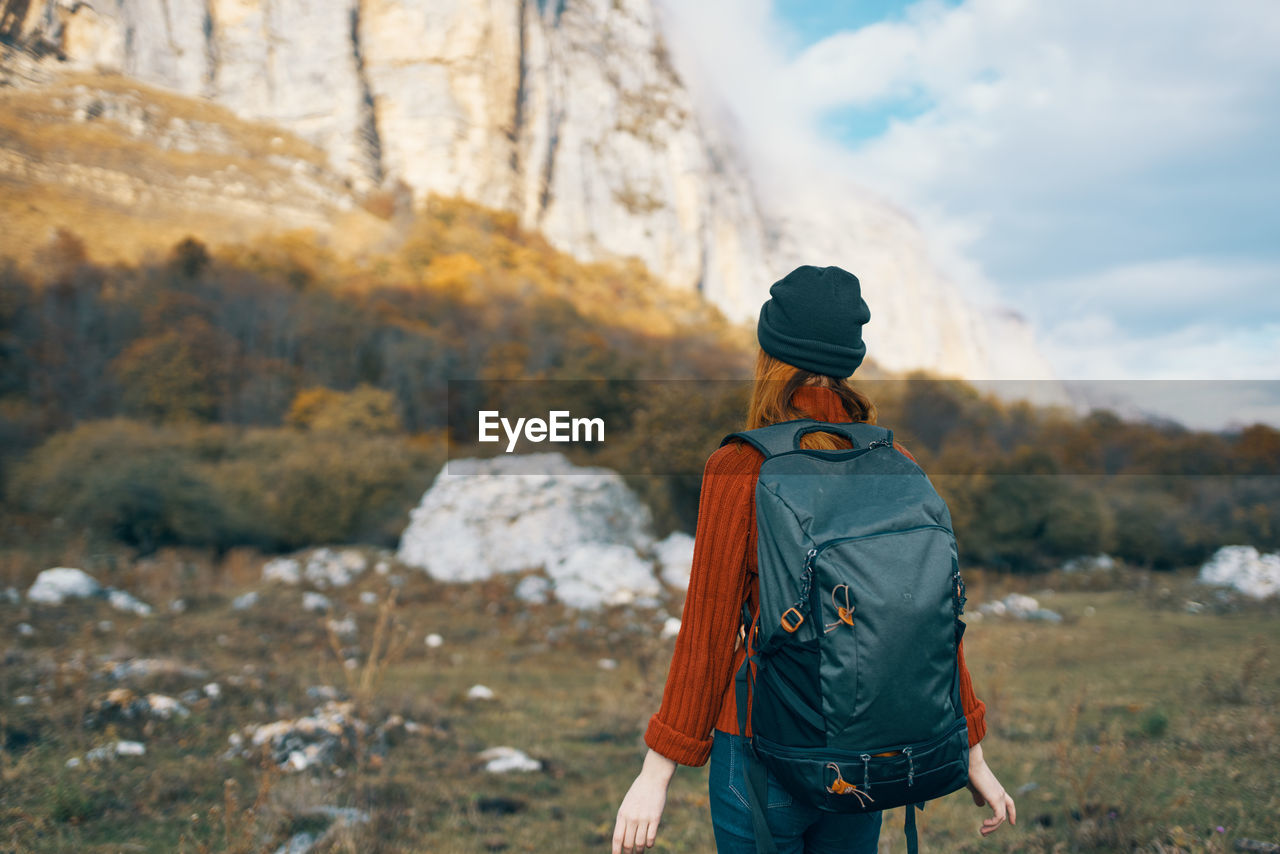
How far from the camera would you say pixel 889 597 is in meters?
1.05

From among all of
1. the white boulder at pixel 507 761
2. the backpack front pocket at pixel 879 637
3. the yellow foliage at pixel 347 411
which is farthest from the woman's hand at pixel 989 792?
the yellow foliage at pixel 347 411

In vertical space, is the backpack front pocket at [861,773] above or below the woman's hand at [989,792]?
above

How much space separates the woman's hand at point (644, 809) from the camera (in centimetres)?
116

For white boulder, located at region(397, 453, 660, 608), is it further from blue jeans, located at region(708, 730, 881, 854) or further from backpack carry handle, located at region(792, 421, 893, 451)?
backpack carry handle, located at region(792, 421, 893, 451)

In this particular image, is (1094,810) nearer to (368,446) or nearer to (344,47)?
(368,446)

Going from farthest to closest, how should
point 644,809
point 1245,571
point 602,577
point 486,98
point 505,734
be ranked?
point 486,98
point 1245,571
point 602,577
point 505,734
point 644,809

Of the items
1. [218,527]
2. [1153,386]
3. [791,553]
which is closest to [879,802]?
[791,553]

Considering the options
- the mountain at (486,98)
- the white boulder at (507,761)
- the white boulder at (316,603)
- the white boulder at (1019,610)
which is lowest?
the white boulder at (316,603)

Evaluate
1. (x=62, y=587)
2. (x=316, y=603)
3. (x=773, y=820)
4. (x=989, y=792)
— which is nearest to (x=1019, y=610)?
(x=316, y=603)

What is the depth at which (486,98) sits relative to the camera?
49344mm

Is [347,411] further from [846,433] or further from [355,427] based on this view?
[846,433]

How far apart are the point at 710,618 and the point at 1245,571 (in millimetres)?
15132

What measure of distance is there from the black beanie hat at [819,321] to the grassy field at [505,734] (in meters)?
2.47

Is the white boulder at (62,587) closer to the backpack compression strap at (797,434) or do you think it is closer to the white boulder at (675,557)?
the white boulder at (675,557)
